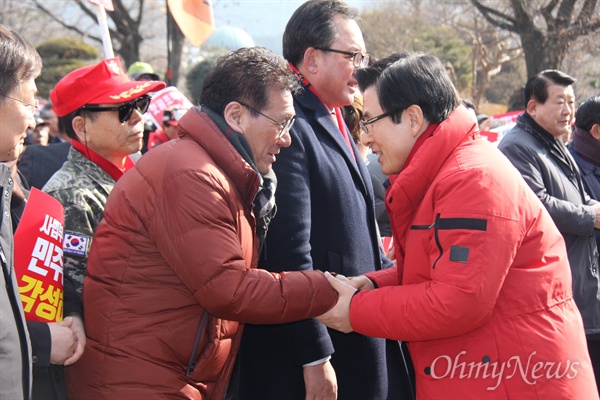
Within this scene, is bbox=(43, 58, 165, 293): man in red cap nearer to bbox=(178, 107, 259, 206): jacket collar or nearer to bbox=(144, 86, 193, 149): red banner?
bbox=(178, 107, 259, 206): jacket collar

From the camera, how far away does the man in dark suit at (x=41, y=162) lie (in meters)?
5.15

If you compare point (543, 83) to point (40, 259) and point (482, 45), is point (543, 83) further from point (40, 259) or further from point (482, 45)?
point (482, 45)

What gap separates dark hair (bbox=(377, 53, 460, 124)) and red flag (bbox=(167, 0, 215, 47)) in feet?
15.9

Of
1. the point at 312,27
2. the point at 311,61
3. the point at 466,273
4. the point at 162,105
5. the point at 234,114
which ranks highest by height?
the point at 312,27

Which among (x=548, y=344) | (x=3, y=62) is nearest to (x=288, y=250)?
(x=548, y=344)

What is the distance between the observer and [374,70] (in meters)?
2.67

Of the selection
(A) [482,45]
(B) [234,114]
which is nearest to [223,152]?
(B) [234,114]

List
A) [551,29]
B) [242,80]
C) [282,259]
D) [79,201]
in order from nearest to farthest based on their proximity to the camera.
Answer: [242,80] < [282,259] < [79,201] < [551,29]

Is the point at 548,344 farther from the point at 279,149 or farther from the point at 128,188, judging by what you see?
the point at 128,188

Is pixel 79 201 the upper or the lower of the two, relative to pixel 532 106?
lower

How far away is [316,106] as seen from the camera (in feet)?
10.2

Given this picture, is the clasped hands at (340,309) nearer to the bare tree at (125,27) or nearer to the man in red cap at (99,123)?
the man in red cap at (99,123)

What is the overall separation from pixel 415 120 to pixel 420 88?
12 centimetres

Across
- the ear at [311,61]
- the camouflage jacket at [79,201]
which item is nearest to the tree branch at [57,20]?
the camouflage jacket at [79,201]
